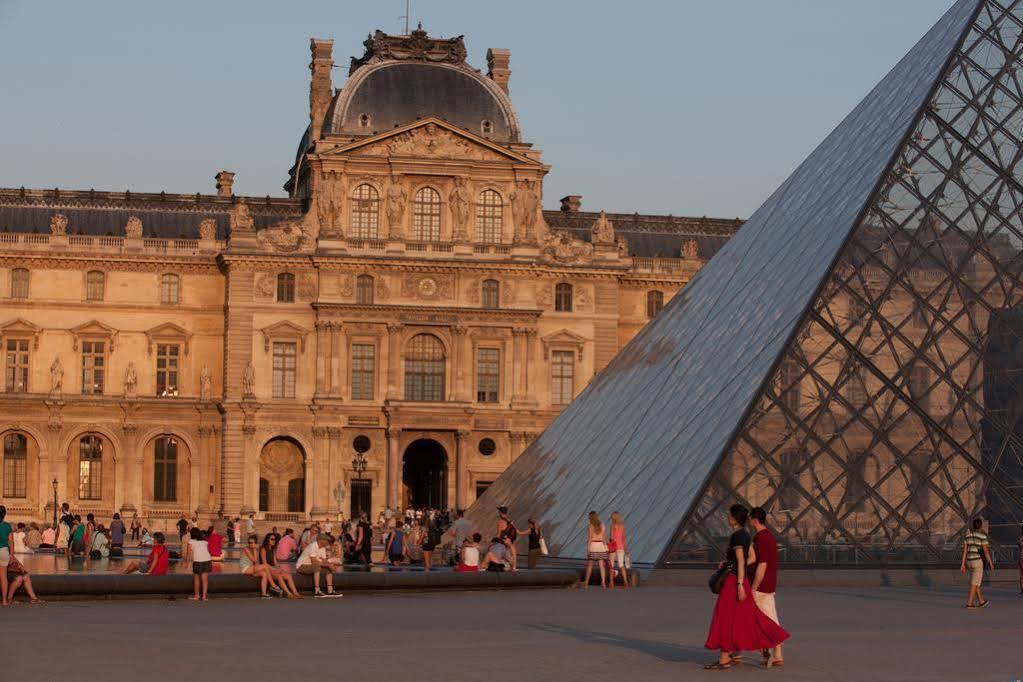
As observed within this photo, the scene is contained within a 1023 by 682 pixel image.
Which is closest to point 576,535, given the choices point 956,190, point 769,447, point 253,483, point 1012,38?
point 769,447

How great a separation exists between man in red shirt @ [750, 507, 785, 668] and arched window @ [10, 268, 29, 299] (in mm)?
51733

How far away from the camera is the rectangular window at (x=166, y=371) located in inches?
2475

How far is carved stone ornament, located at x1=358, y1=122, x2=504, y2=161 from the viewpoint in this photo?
62.1m

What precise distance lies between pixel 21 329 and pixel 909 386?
143 ft

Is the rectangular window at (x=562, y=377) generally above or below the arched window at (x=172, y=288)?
below

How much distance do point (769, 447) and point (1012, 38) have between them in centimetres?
712

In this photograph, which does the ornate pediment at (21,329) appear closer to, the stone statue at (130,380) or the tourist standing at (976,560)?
the stone statue at (130,380)

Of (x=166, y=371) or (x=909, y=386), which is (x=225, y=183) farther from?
(x=909, y=386)

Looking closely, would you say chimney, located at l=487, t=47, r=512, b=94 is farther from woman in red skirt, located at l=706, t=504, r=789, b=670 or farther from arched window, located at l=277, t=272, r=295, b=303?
woman in red skirt, located at l=706, t=504, r=789, b=670

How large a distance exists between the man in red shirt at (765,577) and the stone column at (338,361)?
4858 cm

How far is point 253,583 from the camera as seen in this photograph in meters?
21.6

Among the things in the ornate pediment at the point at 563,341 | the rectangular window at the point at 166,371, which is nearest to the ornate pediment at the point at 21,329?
the rectangular window at the point at 166,371

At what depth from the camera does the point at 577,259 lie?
2500 inches

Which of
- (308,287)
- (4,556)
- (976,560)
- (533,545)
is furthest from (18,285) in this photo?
(976,560)
